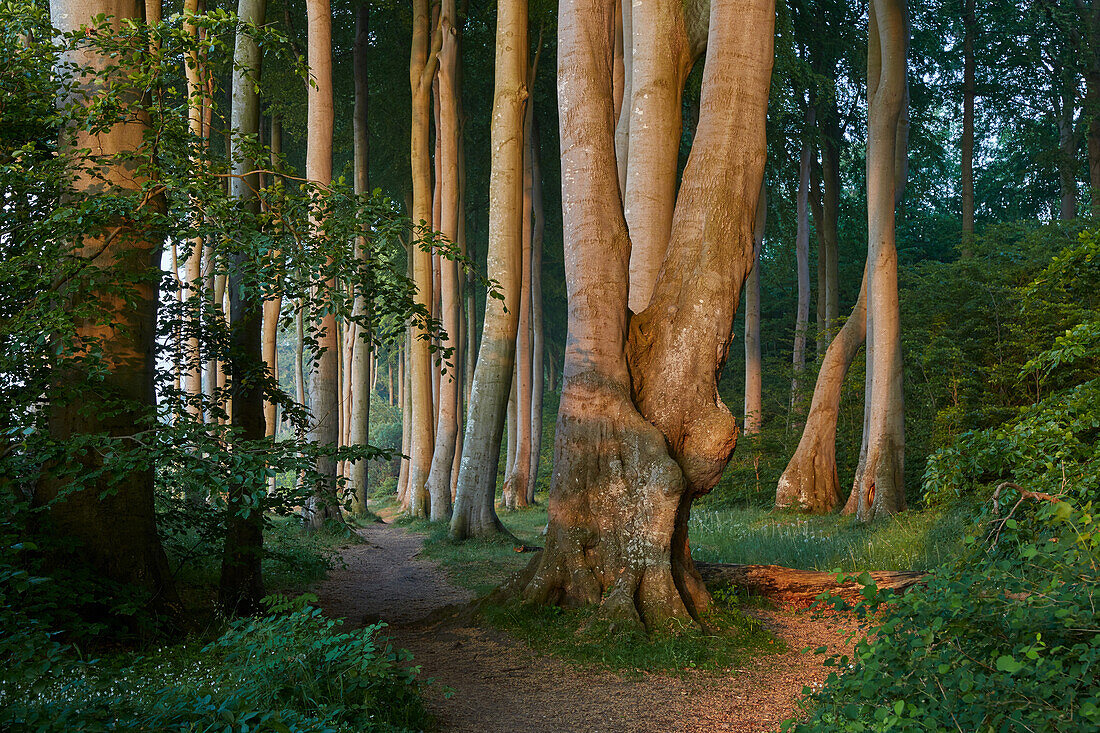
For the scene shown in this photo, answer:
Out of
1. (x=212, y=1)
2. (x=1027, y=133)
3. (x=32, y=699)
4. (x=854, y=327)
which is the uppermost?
(x=212, y=1)

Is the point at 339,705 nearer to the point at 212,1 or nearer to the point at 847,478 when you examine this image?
the point at 847,478

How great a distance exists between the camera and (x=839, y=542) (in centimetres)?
1091

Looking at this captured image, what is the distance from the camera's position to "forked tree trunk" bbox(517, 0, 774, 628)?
6.37 metres

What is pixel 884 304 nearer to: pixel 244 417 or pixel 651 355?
pixel 651 355

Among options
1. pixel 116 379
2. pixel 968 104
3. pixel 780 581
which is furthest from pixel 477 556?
pixel 968 104

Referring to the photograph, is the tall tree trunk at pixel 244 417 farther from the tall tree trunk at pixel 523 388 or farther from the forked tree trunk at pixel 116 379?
the tall tree trunk at pixel 523 388

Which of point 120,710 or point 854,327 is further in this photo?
point 854,327

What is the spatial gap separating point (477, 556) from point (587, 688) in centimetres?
647

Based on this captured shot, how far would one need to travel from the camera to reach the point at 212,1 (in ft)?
59.4

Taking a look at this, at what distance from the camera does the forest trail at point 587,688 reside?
4.63m

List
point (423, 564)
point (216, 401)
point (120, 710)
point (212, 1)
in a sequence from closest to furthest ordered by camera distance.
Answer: point (120, 710) → point (216, 401) → point (423, 564) → point (212, 1)

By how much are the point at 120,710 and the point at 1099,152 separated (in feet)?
77.0

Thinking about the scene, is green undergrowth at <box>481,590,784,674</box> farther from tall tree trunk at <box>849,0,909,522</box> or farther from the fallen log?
tall tree trunk at <box>849,0,909,522</box>

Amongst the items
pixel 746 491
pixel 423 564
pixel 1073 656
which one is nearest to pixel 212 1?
pixel 423 564
